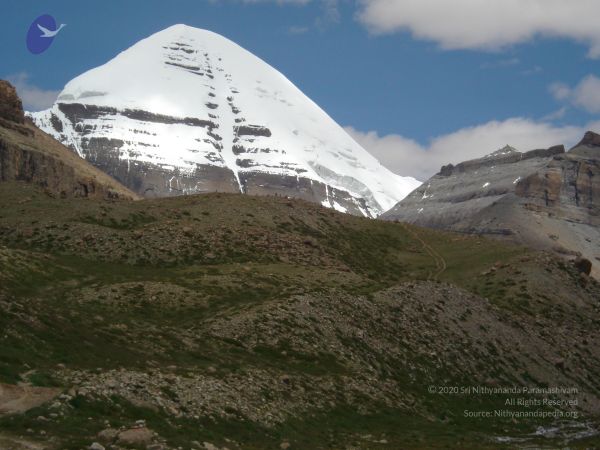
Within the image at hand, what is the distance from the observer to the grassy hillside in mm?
37062

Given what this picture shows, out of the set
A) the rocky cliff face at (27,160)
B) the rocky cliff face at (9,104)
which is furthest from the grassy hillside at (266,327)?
the rocky cliff face at (9,104)

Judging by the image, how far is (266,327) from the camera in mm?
54844

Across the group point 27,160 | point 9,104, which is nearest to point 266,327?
point 27,160

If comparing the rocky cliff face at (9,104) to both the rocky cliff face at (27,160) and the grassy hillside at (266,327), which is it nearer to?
the rocky cliff face at (27,160)

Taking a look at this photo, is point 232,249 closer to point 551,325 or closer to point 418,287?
point 418,287

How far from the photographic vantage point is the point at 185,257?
3039 inches

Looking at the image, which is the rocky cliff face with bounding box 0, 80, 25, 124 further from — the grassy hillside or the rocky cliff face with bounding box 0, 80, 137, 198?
the grassy hillside

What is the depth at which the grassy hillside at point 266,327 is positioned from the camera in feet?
122

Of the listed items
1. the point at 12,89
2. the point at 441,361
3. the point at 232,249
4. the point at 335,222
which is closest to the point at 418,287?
the point at 441,361

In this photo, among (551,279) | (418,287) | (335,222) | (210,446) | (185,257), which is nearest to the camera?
(210,446)

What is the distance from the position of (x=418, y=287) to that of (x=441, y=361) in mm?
11242

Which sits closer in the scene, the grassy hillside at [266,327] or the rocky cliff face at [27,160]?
the grassy hillside at [266,327]

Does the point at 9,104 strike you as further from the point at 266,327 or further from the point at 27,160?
the point at 266,327

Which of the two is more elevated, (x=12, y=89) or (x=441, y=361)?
(x=12, y=89)
